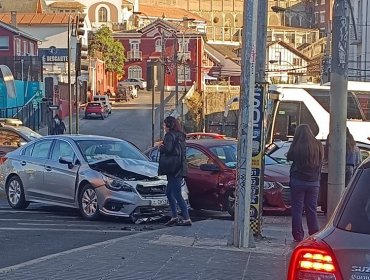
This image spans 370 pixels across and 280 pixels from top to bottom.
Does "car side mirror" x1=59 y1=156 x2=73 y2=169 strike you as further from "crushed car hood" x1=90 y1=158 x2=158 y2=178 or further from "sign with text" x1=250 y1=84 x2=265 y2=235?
"sign with text" x1=250 y1=84 x2=265 y2=235

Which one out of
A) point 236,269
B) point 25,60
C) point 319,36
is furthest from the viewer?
point 319,36

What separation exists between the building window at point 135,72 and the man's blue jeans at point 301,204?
91.4 meters

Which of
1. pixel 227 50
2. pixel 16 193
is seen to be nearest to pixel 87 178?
pixel 16 193

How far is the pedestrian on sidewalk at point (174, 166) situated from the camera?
1348 centimetres

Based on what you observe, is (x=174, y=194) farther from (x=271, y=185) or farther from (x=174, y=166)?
(x=271, y=185)

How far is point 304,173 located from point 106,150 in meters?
5.09

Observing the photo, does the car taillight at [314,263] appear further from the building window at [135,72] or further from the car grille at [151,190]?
the building window at [135,72]

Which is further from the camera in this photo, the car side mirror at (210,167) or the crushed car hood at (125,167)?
the car side mirror at (210,167)

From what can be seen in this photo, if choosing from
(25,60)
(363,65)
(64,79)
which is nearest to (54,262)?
(363,65)

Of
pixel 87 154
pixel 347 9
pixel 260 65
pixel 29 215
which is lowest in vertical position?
pixel 29 215

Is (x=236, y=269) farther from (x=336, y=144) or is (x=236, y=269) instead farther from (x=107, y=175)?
(x=107, y=175)

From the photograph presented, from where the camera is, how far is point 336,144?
35.4ft

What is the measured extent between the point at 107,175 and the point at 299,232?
13.1 feet

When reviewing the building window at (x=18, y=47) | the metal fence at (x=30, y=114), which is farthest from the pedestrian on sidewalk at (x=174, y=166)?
the building window at (x=18, y=47)
